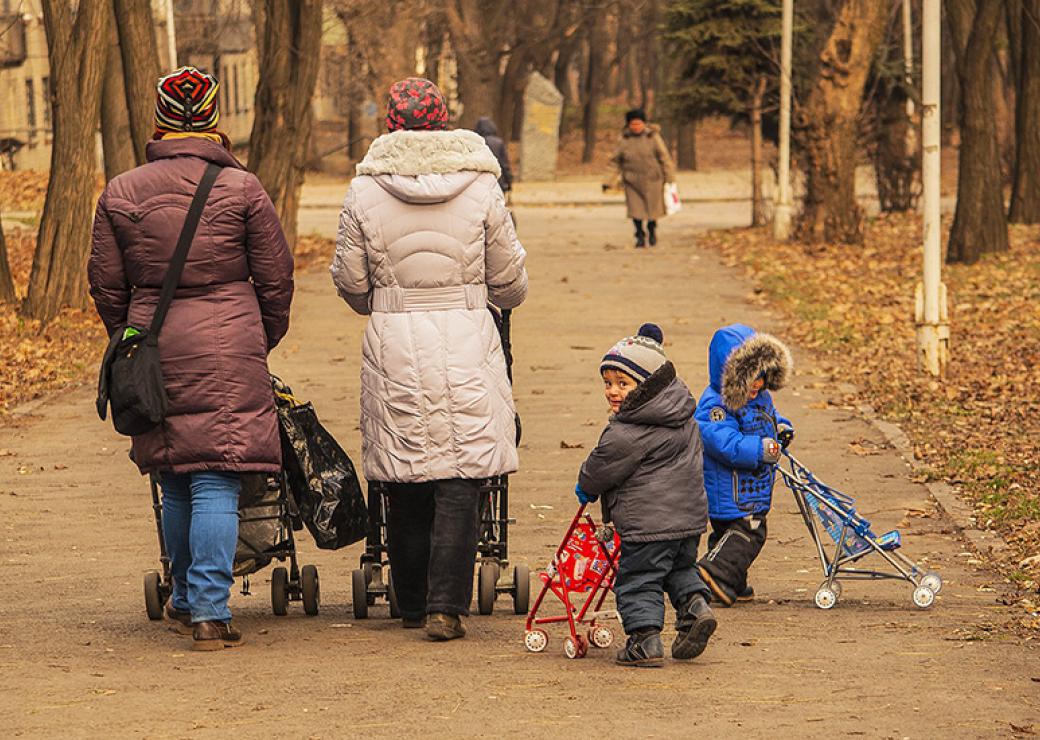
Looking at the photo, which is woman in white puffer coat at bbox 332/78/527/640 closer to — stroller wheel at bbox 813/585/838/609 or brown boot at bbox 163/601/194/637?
brown boot at bbox 163/601/194/637

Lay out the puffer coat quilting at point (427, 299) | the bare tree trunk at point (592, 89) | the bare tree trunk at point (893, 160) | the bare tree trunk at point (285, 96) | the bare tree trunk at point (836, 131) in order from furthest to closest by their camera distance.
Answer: the bare tree trunk at point (592, 89) → the bare tree trunk at point (893, 160) → the bare tree trunk at point (836, 131) → the bare tree trunk at point (285, 96) → the puffer coat quilting at point (427, 299)

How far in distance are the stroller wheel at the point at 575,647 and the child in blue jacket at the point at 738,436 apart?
1.17m

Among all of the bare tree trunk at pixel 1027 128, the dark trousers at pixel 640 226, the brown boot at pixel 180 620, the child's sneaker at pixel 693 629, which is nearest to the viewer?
the child's sneaker at pixel 693 629

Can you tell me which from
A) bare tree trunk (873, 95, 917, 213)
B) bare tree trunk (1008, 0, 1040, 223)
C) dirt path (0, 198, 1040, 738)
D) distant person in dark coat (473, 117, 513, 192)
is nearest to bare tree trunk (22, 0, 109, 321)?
distant person in dark coat (473, 117, 513, 192)

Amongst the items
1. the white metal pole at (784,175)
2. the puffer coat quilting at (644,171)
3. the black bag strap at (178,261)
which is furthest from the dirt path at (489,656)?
the white metal pole at (784,175)

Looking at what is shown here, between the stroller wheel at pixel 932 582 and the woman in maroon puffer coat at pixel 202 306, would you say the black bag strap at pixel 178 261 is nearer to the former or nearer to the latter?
the woman in maroon puffer coat at pixel 202 306

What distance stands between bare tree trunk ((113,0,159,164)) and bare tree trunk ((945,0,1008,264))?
33.3 ft

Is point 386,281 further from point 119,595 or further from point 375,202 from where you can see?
point 119,595

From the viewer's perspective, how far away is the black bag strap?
624 centimetres

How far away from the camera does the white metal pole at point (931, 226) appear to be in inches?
559

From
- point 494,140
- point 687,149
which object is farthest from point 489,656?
point 687,149

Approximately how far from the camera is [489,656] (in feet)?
20.7

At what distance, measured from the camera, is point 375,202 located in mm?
6535

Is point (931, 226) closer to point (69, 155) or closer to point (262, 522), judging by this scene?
point (69, 155)
